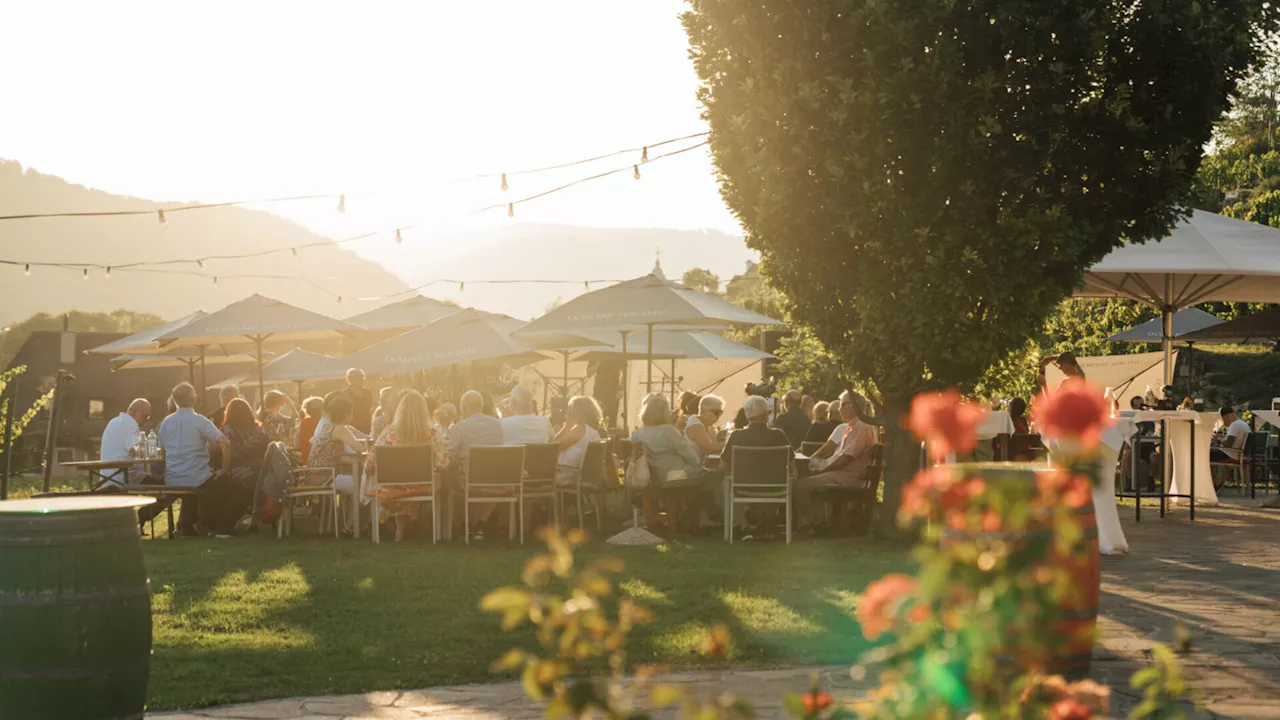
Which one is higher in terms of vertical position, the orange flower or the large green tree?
the large green tree

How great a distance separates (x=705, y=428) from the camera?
14773 mm

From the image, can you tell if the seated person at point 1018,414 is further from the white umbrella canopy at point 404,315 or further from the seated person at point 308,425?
the white umbrella canopy at point 404,315

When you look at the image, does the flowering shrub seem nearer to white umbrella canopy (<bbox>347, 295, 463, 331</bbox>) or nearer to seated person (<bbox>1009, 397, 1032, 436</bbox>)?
seated person (<bbox>1009, 397, 1032, 436</bbox>)

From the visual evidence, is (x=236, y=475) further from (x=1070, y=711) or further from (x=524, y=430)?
(x=1070, y=711)

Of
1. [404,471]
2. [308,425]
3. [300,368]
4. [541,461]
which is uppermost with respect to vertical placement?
[300,368]

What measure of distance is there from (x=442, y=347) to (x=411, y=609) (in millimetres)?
7605

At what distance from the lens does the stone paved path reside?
5.58 metres

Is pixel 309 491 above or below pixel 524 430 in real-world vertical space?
below

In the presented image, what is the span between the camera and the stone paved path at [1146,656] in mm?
5578

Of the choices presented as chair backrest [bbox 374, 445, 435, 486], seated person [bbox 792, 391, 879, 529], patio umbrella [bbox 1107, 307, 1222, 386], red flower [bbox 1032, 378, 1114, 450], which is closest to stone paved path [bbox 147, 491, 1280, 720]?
red flower [bbox 1032, 378, 1114, 450]

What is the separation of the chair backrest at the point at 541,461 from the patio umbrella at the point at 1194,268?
205 inches

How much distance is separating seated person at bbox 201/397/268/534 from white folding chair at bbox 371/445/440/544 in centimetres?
179

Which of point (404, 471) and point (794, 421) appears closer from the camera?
point (404, 471)

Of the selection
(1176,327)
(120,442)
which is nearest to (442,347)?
(120,442)
